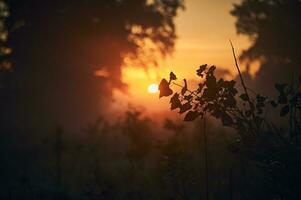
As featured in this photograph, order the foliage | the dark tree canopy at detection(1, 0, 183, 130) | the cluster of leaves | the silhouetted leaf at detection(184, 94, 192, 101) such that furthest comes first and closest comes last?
the dark tree canopy at detection(1, 0, 183, 130)
the silhouetted leaf at detection(184, 94, 192, 101)
the cluster of leaves
the foliage

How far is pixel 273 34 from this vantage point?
35.8 m

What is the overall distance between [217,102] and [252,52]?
34.3 metres

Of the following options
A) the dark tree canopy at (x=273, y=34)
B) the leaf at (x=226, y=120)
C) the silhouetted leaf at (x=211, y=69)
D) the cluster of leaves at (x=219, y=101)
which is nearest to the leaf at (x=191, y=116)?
the cluster of leaves at (x=219, y=101)

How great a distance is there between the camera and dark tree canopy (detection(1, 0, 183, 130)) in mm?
29125

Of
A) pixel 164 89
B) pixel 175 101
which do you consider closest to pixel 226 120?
pixel 175 101

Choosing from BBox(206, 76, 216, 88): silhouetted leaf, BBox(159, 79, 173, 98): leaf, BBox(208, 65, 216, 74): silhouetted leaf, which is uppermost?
BBox(208, 65, 216, 74): silhouetted leaf

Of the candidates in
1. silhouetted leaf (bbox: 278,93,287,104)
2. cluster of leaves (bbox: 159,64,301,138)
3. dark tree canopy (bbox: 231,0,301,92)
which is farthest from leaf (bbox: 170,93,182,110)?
dark tree canopy (bbox: 231,0,301,92)

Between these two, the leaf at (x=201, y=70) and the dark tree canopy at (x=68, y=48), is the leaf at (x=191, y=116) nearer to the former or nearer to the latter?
the leaf at (x=201, y=70)

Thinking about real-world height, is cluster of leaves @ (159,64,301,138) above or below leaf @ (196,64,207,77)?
below

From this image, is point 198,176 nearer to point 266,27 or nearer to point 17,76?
point 17,76

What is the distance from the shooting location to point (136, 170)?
1179 centimetres

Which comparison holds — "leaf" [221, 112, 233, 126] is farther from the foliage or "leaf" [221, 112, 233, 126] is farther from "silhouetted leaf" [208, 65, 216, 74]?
"silhouetted leaf" [208, 65, 216, 74]

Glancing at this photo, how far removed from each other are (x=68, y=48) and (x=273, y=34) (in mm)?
13091

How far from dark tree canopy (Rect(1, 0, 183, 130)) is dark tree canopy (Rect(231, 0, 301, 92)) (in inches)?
359
